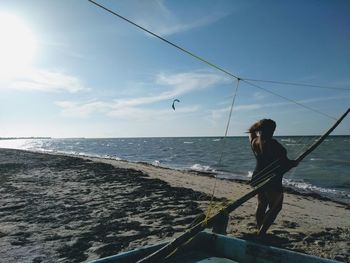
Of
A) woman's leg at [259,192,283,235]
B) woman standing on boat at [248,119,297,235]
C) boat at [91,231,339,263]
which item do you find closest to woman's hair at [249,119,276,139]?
woman standing on boat at [248,119,297,235]

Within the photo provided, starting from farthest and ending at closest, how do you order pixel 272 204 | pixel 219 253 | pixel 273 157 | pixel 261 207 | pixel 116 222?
pixel 116 222 → pixel 261 207 → pixel 272 204 → pixel 273 157 → pixel 219 253

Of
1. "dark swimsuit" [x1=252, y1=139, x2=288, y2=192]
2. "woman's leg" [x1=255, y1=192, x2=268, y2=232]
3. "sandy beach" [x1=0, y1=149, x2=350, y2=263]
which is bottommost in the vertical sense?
"sandy beach" [x1=0, y1=149, x2=350, y2=263]

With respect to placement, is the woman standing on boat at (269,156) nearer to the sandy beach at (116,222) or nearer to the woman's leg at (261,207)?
the woman's leg at (261,207)

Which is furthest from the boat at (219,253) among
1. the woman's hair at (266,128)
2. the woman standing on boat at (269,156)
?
the woman's hair at (266,128)

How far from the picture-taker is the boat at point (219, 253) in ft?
16.0

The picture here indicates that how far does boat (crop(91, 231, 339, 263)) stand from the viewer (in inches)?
192

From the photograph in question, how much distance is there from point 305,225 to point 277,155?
11.9 ft

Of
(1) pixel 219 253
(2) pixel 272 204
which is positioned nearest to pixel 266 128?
(2) pixel 272 204

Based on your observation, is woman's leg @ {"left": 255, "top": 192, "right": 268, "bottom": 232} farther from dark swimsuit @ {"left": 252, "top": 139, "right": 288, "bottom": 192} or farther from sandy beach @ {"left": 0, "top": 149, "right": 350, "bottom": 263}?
sandy beach @ {"left": 0, "top": 149, "right": 350, "bottom": 263}

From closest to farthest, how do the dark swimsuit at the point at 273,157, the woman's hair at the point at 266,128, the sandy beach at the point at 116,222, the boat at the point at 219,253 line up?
the boat at the point at 219,253, the dark swimsuit at the point at 273,157, the woman's hair at the point at 266,128, the sandy beach at the point at 116,222

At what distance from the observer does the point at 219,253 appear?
5.73m

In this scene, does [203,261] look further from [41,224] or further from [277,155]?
[41,224]

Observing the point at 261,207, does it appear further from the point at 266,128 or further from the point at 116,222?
the point at 116,222

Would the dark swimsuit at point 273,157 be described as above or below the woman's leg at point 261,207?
above
